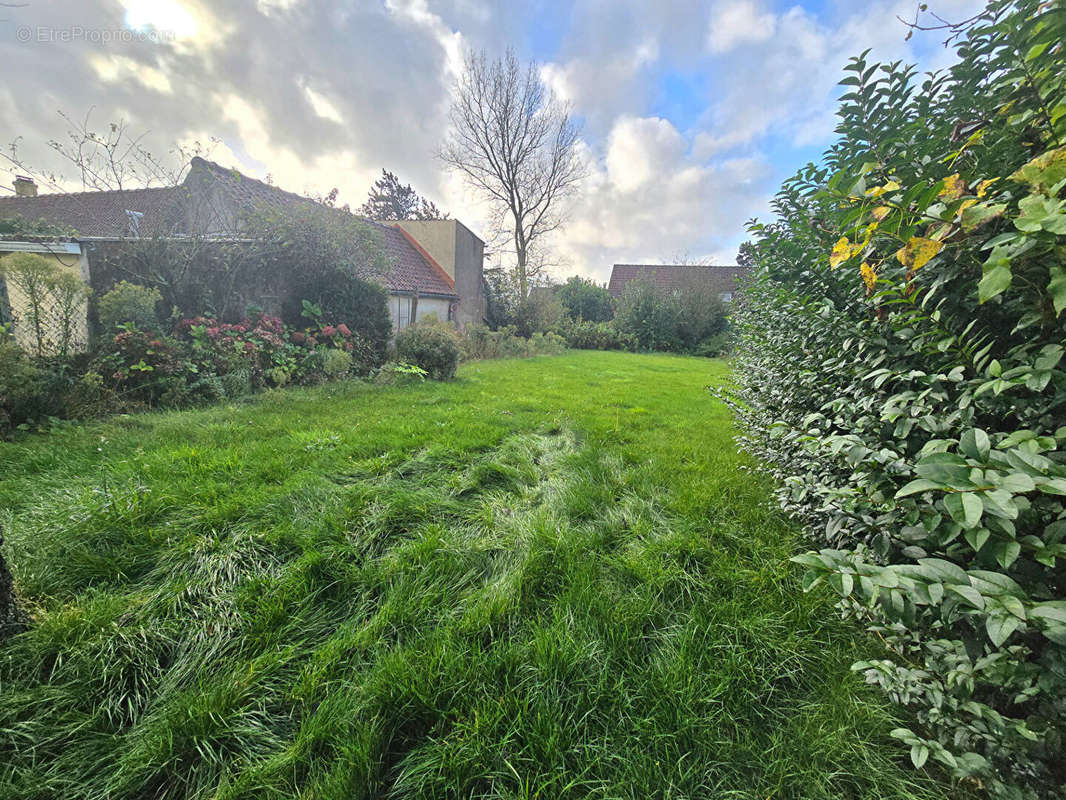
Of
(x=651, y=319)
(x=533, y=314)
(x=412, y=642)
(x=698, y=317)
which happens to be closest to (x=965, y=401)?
(x=412, y=642)

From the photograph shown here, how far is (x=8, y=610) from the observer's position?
56.0 inches

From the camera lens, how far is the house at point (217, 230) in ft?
20.6

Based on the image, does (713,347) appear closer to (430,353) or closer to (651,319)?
(651,319)

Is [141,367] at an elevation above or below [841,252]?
below

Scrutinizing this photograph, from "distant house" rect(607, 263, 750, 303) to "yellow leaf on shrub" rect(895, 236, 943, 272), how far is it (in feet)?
64.1

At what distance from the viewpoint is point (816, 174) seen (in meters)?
2.04

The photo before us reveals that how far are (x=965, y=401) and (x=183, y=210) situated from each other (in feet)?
37.4

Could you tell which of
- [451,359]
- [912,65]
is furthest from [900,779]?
[451,359]

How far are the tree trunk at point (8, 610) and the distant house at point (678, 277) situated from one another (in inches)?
827

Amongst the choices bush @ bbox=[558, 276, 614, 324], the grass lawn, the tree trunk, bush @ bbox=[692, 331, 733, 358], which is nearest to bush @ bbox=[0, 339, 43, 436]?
the grass lawn

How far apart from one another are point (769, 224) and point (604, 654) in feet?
9.66

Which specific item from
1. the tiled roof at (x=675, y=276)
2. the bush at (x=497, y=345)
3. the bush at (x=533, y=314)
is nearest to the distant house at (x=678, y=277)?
the tiled roof at (x=675, y=276)

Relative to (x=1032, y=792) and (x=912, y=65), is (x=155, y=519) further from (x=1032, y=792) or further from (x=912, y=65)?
(x=912, y=65)

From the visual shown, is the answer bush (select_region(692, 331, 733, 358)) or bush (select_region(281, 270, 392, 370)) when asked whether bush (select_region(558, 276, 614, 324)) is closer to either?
bush (select_region(692, 331, 733, 358))
